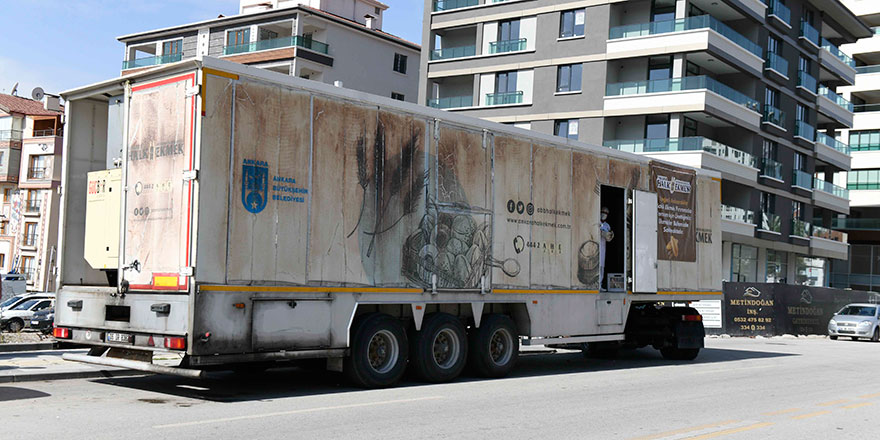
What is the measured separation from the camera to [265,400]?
11195 mm

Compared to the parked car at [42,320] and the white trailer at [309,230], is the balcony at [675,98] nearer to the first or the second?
the parked car at [42,320]

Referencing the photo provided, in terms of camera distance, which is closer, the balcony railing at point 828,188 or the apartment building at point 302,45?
the apartment building at point 302,45

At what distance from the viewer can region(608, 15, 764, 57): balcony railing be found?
4503cm

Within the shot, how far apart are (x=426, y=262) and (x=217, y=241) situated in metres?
3.67

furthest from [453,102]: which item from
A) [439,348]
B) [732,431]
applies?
[732,431]

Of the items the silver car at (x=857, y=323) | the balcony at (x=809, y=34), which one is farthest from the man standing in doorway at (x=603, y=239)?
the balcony at (x=809, y=34)

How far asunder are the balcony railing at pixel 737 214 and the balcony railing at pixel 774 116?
5.93 m

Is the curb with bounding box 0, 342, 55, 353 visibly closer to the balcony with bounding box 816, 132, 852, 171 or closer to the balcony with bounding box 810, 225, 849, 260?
the balcony with bounding box 810, 225, 849, 260

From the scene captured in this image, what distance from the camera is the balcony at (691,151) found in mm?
44656

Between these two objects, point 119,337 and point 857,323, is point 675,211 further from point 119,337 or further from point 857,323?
point 857,323

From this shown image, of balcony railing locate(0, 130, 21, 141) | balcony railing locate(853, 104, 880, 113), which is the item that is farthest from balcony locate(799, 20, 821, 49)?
balcony railing locate(0, 130, 21, 141)

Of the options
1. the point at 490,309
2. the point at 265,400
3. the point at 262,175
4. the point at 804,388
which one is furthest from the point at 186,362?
the point at 804,388

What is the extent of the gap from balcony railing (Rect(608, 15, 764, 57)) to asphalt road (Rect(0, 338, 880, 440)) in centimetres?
3148

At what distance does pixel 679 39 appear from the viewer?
45.2m
